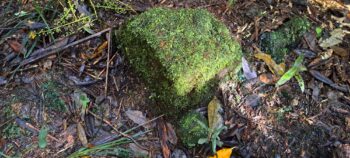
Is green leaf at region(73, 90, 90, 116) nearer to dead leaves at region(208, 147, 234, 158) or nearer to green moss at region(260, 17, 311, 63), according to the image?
dead leaves at region(208, 147, 234, 158)

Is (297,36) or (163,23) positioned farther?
(297,36)

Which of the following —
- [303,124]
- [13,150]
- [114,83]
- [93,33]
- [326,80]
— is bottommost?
[303,124]

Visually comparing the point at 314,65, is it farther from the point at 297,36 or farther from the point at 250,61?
the point at 250,61

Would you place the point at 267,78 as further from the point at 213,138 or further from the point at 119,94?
the point at 119,94

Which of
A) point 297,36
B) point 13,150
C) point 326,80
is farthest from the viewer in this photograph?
point 297,36

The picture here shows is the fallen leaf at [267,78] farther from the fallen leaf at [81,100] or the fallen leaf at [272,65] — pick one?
the fallen leaf at [81,100]

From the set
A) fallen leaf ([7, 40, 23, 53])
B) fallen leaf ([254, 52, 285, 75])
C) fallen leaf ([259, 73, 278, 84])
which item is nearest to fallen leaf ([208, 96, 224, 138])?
fallen leaf ([259, 73, 278, 84])

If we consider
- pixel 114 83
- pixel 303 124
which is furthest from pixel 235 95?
pixel 114 83
